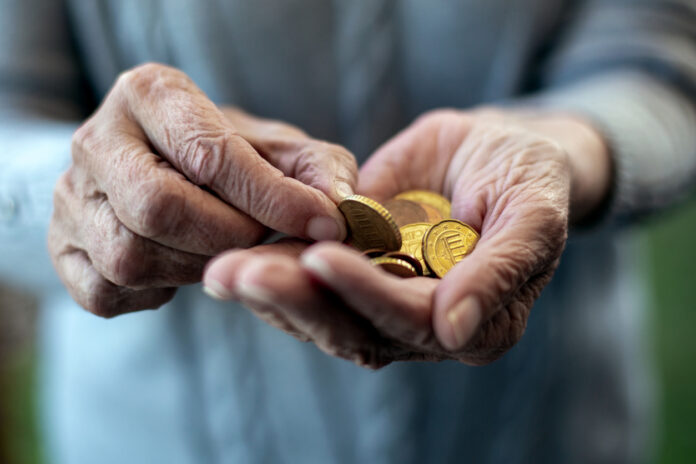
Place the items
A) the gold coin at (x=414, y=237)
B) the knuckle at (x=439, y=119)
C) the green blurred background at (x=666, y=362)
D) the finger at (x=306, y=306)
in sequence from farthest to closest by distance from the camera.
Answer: the green blurred background at (x=666, y=362)
the knuckle at (x=439, y=119)
the gold coin at (x=414, y=237)
the finger at (x=306, y=306)

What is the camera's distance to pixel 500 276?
2.65 ft

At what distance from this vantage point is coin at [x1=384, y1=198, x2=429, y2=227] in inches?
45.1

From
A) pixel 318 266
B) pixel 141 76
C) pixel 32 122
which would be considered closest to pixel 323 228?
pixel 318 266

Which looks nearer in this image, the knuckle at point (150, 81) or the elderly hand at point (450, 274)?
the elderly hand at point (450, 274)

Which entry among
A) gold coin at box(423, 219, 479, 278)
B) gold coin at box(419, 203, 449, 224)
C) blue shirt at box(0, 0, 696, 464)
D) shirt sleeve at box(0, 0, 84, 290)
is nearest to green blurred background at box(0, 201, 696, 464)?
blue shirt at box(0, 0, 696, 464)

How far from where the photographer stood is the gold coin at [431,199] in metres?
1.18

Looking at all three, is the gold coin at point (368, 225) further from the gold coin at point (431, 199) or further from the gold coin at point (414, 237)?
the gold coin at point (431, 199)

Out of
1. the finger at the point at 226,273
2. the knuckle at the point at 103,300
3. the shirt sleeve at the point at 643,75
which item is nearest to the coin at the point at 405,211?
the finger at the point at 226,273

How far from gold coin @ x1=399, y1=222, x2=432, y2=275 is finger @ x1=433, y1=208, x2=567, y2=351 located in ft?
0.54

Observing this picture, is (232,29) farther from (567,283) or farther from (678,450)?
(678,450)

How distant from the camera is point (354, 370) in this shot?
5.21ft

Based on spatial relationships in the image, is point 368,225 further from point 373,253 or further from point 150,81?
point 150,81

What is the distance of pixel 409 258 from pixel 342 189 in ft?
0.56

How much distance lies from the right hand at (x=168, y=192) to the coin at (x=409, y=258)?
96mm
